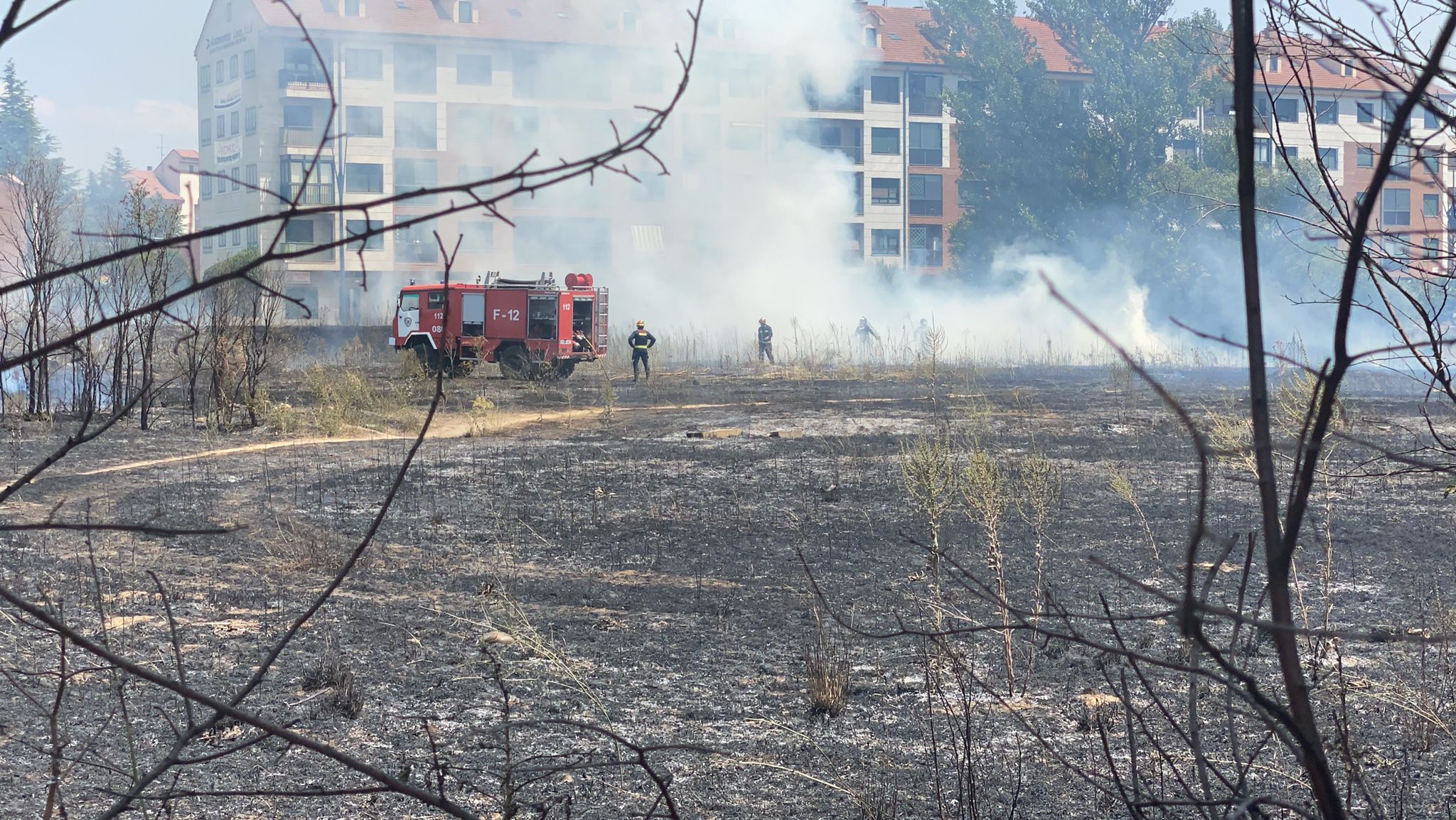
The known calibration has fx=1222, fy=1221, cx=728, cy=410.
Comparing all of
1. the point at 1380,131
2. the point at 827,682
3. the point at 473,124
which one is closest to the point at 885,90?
the point at 473,124

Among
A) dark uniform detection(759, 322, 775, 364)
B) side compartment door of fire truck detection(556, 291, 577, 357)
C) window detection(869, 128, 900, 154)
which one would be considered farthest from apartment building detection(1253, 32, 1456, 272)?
window detection(869, 128, 900, 154)

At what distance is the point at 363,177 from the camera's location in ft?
150

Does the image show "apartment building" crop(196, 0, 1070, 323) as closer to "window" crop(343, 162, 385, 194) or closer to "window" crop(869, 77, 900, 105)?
"window" crop(343, 162, 385, 194)

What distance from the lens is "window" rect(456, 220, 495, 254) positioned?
147ft

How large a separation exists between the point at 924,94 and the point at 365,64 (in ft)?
75.0

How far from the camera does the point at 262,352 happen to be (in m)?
15.8

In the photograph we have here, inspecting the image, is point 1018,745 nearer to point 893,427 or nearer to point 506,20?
point 893,427

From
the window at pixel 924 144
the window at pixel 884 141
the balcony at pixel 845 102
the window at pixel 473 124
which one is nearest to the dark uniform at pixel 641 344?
the window at pixel 473 124

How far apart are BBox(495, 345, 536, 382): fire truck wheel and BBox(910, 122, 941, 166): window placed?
29660 mm

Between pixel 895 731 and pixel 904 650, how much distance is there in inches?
47.4

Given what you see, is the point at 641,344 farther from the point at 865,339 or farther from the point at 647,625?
the point at 647,625

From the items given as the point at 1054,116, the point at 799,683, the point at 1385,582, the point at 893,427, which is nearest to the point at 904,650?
the point at 799,683

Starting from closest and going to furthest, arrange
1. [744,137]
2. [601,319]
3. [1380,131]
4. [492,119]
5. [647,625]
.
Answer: [1380,131], [647,625], [601,319], [492,119], [744,137]

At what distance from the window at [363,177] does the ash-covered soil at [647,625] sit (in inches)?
1321
